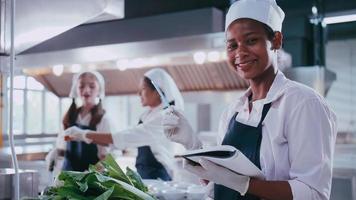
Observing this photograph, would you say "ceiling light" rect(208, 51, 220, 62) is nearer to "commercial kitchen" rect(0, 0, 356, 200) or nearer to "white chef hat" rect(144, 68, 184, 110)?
"commercial kitchen" rect(0, 0, 356, 200)

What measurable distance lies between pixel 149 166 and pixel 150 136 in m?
0.21

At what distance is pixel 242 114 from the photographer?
53.7 inches

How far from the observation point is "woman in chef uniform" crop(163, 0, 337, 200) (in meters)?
1.06

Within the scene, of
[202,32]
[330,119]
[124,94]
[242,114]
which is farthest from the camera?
[124,94]

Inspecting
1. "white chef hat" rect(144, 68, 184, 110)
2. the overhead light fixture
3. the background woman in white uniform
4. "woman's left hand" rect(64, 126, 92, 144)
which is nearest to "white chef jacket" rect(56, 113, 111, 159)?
the background woman in white uniform

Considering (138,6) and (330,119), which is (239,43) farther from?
(138,6)

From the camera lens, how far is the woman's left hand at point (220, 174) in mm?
1034

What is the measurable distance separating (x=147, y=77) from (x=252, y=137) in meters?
1.49

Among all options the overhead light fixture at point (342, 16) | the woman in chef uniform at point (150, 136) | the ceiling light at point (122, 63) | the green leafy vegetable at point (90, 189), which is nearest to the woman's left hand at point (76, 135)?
the woman in chef uniform at point (150, 136)

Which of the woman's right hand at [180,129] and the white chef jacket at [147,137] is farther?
the white chef jacket at [147,137]

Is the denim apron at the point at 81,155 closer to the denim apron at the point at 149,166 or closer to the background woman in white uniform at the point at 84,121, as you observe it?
the background woman in white uniform at the point at 84,121

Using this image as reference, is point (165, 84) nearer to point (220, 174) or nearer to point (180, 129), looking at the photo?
point (180, 129)

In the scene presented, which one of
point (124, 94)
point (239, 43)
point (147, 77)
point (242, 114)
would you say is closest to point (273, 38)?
point (239, 43)

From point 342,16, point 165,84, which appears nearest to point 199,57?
point 165,84
